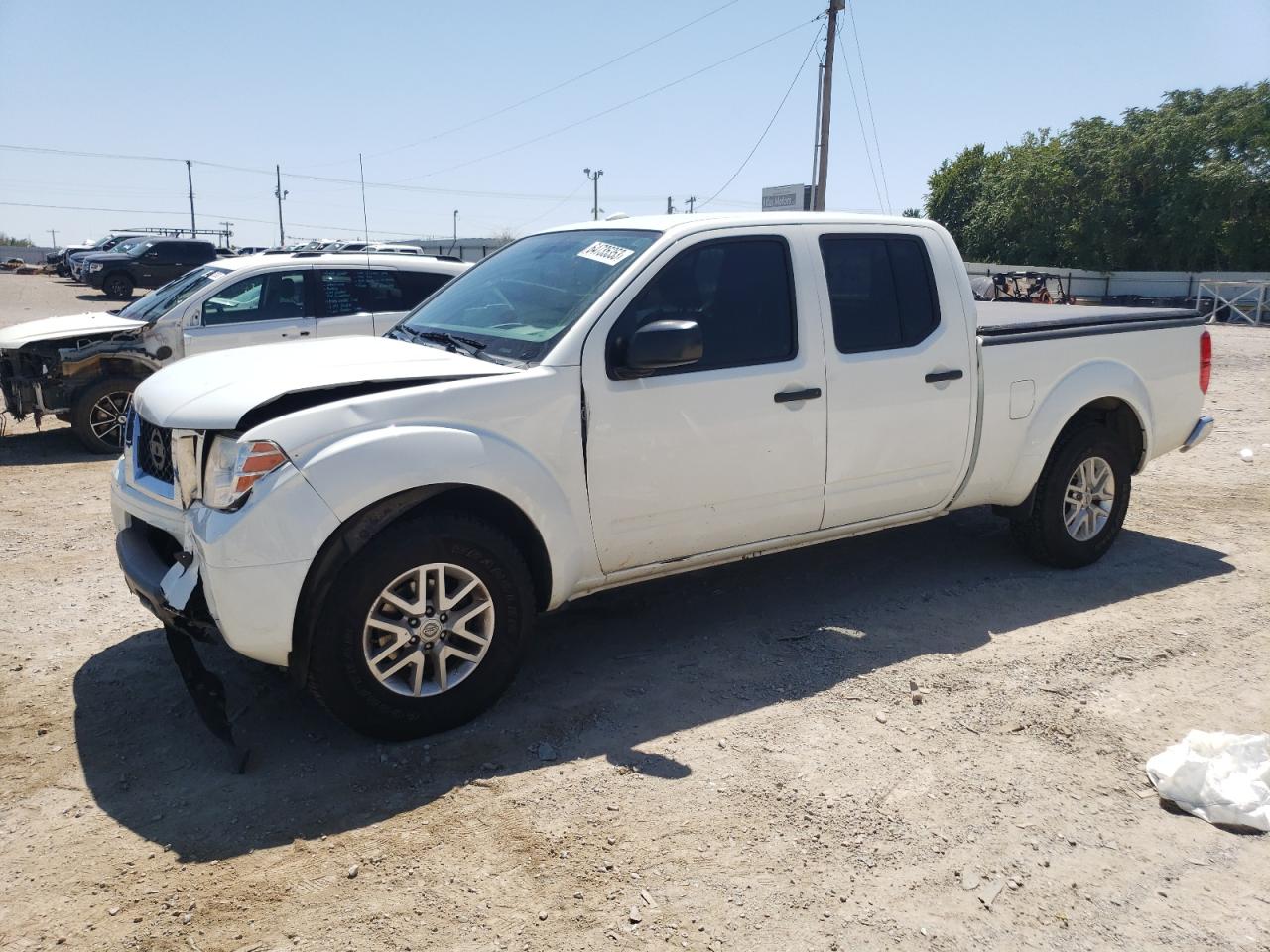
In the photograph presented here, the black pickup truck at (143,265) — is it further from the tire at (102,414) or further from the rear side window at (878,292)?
the rear side window at (878,292)

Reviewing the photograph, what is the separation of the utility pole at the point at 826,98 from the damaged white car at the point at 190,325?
17.1 meters

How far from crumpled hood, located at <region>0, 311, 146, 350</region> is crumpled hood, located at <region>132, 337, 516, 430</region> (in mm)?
5576

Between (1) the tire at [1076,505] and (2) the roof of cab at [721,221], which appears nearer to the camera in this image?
(2) the roof of cab at [721,221]

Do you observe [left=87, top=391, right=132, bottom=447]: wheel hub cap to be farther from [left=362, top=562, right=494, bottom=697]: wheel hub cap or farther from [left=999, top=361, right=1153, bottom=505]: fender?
[left=999, top=361, right=1153, bottom=505]: fender

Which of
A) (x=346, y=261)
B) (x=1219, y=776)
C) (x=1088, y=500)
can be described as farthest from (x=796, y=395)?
(x=346, y=261)

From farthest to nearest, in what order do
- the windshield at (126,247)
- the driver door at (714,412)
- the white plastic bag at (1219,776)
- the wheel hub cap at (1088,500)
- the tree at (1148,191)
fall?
the tree at (1148,191) < the windshield at (126,247) < the wheel hub cap at (1088,500) < the driver door at (714,412) < the white plastic bag at (1219,776)

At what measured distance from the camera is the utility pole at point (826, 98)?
24.9m

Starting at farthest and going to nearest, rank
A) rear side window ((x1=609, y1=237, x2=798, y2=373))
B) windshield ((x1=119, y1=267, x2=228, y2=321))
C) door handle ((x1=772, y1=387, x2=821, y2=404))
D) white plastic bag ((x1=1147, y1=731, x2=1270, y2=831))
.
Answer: windshield ((x1=119, y1=267, x2=228, y2=321)), door handle ((x1=772, y1=387, x2=821, y2=404)), rear side window ((x1=609, y1=237, x2=798, y2=373)), white plastic bag ((x1=1147, y1=731, x2=1270, y2=831))

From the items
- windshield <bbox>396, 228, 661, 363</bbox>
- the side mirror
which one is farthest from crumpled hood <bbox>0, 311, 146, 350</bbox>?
the side mirror

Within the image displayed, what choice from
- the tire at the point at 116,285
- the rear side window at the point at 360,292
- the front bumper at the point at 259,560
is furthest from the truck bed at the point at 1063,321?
the tire at the point at 116,285

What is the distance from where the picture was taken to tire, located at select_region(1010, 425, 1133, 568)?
565 centimetres

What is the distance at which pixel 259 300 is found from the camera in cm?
952

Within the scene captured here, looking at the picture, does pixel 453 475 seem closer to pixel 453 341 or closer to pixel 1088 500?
pixel 453 341

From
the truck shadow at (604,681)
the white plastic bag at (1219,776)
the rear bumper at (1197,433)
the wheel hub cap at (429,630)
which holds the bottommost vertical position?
the white plastic bag at (1219,776)
